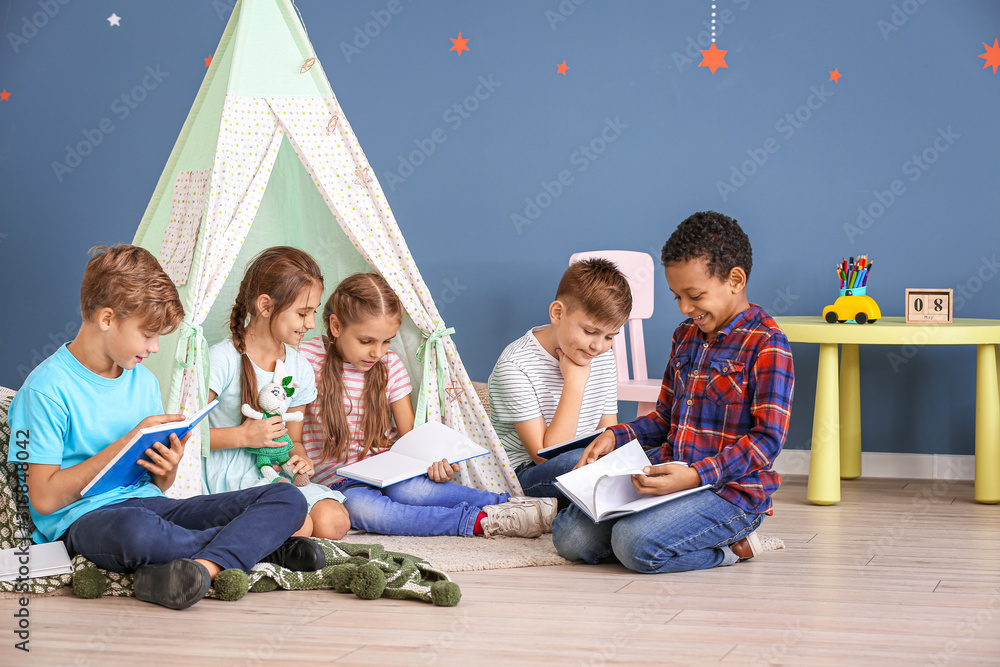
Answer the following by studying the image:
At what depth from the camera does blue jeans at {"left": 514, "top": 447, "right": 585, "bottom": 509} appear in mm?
2248

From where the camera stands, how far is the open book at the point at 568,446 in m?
2.17

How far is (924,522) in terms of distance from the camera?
2328 mm

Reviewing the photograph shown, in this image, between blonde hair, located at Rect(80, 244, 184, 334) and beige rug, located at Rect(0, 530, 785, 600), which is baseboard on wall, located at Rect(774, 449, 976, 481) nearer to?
beige rug, located at Rect(0, 530, 785, 600)

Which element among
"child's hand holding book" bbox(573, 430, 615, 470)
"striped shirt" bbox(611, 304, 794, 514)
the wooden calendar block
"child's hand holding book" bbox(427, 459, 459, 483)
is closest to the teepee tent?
"child's hand holding book" bbox(427, 459, 459, 483)

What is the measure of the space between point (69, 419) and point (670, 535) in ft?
3.77

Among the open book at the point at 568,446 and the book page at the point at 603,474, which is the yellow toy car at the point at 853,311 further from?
the book page at the point at 603,474

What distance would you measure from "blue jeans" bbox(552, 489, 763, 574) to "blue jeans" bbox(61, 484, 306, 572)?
58 centimetres

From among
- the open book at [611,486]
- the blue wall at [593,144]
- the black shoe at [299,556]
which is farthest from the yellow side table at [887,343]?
the black shoe at [299,556]

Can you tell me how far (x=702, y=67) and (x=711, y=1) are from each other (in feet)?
0.73

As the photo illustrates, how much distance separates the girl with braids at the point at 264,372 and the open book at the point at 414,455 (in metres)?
0.09

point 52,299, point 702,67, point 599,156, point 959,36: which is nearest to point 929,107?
point 959,36

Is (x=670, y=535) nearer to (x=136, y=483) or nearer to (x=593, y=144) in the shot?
(x=136, y=483)

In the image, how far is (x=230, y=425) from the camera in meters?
2.18

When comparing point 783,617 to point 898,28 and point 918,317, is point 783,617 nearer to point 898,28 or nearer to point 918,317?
point 918,317
